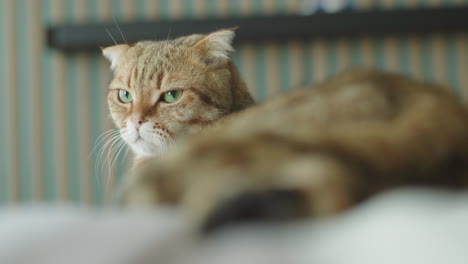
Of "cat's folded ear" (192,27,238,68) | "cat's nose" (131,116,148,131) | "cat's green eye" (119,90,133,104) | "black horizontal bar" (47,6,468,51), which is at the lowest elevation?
"cat's nose" (131,116,148,131)

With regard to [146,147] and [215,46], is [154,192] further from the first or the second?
[215,46]

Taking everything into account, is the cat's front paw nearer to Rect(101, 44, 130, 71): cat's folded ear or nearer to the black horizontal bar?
Rect(101, 44, 130, 71): cat's folded ear

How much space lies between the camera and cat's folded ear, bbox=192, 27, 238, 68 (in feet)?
3.53

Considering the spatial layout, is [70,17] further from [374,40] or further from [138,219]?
[138,219]

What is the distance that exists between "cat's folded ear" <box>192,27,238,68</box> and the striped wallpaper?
1.07 metres

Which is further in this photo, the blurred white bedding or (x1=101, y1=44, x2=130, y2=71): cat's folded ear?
(x1=101, y1=44, x2=130, y2=71): cat's folded ear

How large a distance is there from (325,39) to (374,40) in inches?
9.2

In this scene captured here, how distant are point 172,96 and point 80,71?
53.4 inches

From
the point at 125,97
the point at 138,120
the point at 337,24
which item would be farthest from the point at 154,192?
the point at 337,24

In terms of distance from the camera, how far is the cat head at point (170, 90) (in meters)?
0.99

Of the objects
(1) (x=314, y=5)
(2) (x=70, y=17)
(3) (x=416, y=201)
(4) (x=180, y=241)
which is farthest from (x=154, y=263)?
(2) (x=70, y=17)

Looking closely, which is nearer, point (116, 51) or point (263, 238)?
point (263, 238)

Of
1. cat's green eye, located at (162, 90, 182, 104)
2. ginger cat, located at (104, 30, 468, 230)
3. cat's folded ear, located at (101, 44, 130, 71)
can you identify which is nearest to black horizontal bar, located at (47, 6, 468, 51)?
cat's folded ear, located at (101, 44, 130, 71)

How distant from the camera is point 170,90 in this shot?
3.32ft
